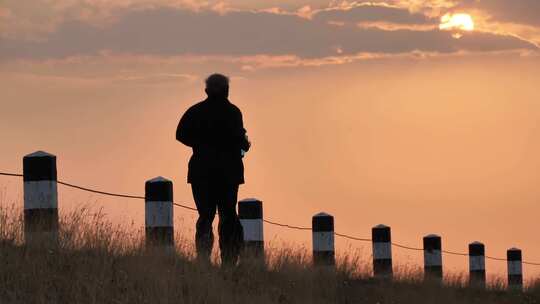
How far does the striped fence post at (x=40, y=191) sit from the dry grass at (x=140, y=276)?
0.19 meters

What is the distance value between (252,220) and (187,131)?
16.5 feet

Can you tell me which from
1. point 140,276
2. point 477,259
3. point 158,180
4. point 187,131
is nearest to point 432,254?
point 477,259

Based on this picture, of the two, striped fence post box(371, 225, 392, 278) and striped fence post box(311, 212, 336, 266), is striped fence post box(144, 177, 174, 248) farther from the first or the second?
striped fence post box(371, 225, 392, 278)

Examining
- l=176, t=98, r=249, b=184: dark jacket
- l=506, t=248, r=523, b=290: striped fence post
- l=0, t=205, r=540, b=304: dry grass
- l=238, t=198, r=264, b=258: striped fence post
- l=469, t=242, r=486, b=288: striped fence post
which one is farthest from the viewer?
l=506, t=248, r=523, b=290: striped fence post

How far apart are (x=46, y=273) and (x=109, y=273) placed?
0.62 m

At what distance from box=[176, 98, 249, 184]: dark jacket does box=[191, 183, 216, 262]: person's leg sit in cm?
13

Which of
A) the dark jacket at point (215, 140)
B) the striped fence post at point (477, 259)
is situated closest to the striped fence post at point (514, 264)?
the striped fence post at point (477, 259)

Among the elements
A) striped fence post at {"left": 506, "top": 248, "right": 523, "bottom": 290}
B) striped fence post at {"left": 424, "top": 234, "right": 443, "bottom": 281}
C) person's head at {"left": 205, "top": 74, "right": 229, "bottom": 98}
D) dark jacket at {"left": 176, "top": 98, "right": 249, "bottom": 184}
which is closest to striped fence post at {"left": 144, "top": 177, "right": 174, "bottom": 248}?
dark jacket at {"left": 176, "top": 98, "right": 249, "bottom": 184}

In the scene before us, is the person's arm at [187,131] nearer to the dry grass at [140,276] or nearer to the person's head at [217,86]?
the person's head at [217,86]

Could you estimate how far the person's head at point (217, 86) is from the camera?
13.4 m

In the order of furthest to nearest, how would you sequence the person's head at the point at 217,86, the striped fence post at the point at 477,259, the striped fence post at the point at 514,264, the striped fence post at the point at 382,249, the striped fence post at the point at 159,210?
the striped fence post at the point at 514,264
the striped fence post at the point at 477,259
the striped fence post at the point at 382,249
the striped fence post at the point at 159,210
the person's head at the point at 217,86

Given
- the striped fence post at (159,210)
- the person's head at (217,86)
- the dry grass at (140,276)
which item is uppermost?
the person's head at (217,86)

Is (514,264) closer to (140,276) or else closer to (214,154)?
(214,154)

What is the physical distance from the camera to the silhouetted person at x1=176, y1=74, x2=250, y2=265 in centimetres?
1329
